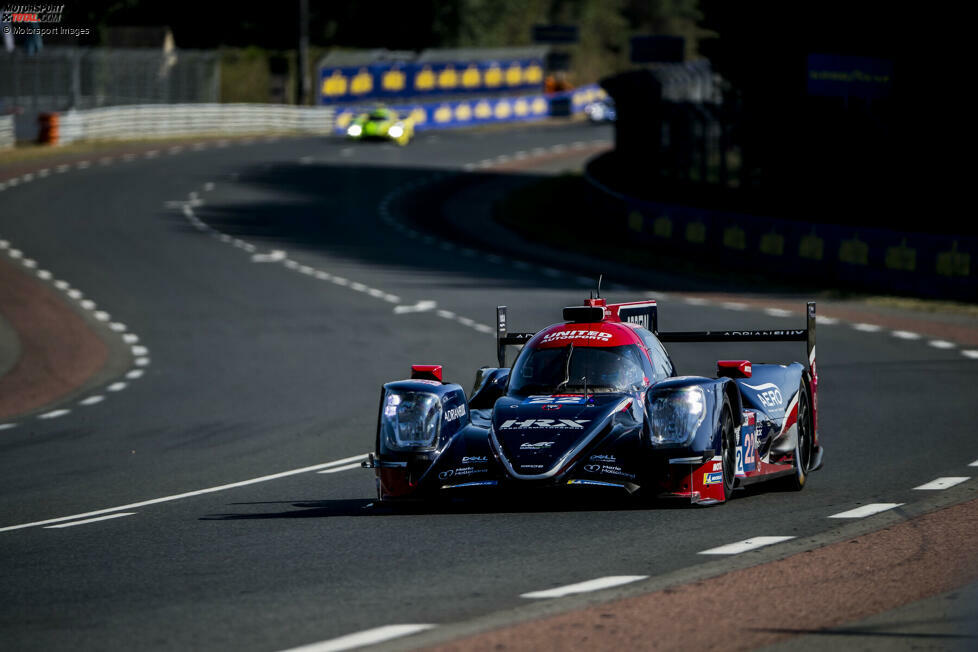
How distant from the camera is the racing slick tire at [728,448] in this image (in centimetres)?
1092

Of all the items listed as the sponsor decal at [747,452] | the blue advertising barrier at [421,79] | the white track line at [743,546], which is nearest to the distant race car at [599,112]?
the blue advertising barrier at [421,79]

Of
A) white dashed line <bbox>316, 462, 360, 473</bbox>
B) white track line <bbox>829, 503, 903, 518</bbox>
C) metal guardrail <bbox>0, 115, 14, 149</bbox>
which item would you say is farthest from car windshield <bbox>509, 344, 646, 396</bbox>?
metal guardrail <bbox>0, 115, 14, 149</bbox>

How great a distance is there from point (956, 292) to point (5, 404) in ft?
57.2

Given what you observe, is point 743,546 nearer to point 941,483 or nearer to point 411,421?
point 411,421

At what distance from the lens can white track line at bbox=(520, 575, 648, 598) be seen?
26.0 ft

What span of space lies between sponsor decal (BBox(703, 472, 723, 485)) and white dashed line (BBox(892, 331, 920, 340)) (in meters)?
15.0

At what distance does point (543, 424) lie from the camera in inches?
422

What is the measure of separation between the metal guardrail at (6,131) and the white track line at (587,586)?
172ft

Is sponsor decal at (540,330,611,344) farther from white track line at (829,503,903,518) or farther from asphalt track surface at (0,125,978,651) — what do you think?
white track line at (829,503,903,518)

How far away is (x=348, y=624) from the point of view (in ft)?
24.0

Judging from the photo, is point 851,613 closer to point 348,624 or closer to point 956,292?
point 348,624

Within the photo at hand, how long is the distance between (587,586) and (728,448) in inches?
126

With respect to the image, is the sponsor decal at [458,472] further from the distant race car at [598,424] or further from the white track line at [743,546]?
the white track line at [743,546]

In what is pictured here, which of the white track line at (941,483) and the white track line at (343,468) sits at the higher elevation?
the white track line at (941,483)
